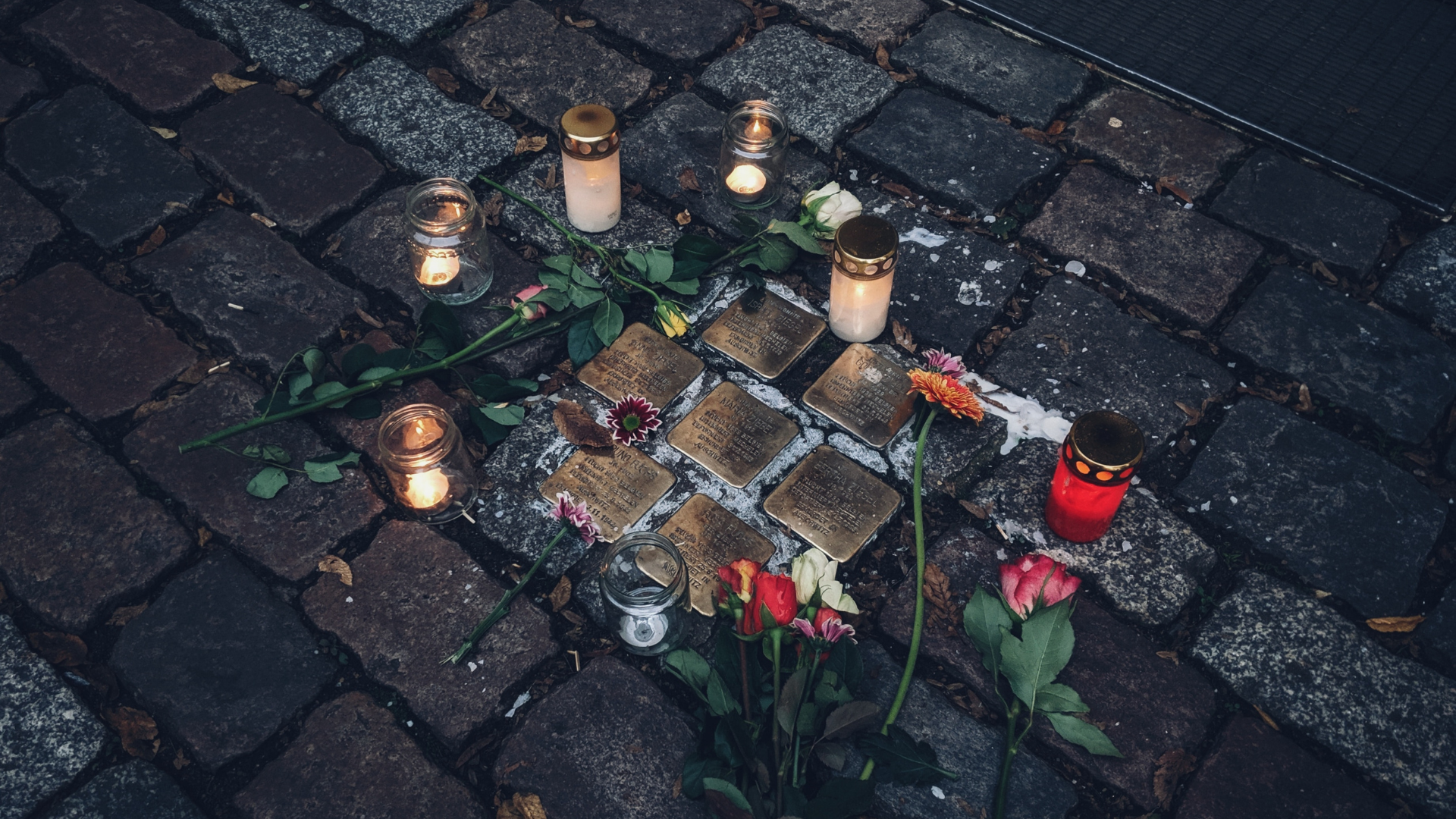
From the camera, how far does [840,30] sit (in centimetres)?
323

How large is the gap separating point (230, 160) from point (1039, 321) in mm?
2377

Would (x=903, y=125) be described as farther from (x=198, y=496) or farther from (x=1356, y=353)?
(x=198, y=496)

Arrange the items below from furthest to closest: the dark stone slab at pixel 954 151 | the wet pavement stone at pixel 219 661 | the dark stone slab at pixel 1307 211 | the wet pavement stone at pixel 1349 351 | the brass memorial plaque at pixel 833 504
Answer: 1. the dark stone slab at pixel 954 151
2. the dark stone slab at pixel 1307 211
3. the wet pavement stone at pixel 1349 351
4. the brass memorial plaque at pixel 833 504
5. the wet pavement stone at pixel 219 661

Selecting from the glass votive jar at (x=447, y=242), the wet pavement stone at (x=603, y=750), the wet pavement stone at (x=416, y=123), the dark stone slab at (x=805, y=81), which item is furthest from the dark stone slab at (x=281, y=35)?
the wet pavement stone at (x=603, y=750)

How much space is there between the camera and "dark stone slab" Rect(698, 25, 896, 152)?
3010mm

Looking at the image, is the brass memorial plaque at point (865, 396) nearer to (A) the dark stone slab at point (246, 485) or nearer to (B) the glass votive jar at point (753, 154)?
(B) the glass votive jar at point (753, 154)

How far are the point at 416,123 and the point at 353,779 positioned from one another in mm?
1911

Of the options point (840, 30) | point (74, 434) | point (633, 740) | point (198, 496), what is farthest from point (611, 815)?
point (840, 30)

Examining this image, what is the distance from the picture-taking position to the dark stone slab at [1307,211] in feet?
9.01

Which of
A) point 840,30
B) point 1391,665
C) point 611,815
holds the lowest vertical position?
point 611,815

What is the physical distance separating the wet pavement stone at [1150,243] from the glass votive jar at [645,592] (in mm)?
1480

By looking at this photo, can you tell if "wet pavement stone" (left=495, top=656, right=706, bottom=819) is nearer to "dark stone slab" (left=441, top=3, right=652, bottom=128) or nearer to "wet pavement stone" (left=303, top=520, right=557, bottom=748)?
"wet pavement stone" (left=303, top=520, right=557, bottom=748)

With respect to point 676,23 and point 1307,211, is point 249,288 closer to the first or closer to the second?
point 676,23

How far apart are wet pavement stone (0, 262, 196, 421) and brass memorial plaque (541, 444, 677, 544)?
3.44ft
